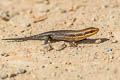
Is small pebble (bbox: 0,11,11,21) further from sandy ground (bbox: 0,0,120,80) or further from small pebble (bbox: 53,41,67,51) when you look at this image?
small pebble (bbox: 53,41,67,51)

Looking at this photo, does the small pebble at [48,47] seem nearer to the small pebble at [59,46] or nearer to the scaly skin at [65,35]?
the small pebble at [59,46]

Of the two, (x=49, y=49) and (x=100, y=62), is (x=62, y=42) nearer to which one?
(x=49, y=49)

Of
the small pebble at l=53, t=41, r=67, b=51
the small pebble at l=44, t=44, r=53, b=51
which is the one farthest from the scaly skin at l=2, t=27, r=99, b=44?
the small pebble at l=44, t=44, r=53, b=51

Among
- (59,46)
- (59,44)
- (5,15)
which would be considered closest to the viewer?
(59,46)

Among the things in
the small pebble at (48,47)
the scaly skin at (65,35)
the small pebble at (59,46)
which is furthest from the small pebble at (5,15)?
the small pebble at (48,47)

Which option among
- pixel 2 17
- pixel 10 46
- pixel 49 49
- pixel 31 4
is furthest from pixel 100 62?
pixel 31 4

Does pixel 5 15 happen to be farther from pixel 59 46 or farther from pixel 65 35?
pixel 59 46

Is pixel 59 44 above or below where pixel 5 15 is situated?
below

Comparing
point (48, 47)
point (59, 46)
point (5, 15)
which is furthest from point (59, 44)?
point (5, 15)

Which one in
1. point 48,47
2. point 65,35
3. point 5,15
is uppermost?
point 5,15
